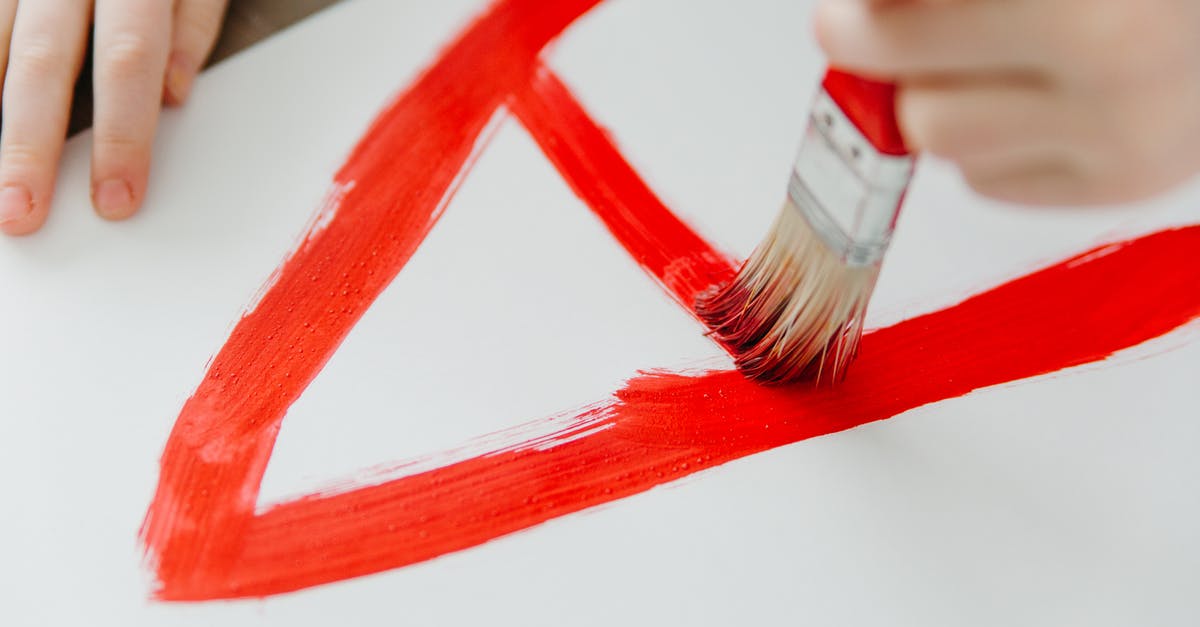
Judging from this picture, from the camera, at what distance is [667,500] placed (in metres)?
0.68

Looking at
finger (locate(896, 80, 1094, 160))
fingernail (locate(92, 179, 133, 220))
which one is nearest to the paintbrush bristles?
finger (locate(896, 80, 1094, 160))

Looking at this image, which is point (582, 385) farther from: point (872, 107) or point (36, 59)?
point (36, 59)

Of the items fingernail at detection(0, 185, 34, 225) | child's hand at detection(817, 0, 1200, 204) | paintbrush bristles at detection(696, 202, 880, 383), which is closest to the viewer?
child's hand at detection(817, 0, 1200, 204)

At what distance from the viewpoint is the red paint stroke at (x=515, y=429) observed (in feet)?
2.23

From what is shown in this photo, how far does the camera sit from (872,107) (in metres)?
0.53

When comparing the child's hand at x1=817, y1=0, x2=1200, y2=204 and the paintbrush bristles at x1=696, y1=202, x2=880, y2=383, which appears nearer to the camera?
the child's hand at x1=817, y1=0, x2=1200, y2=204

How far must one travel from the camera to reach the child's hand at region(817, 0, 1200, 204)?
0.46 meters

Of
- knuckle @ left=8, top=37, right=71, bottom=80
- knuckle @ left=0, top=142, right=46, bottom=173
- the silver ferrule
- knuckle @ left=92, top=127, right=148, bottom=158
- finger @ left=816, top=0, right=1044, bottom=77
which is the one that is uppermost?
finger @ left=816, top=0, right=1044, bottom=77

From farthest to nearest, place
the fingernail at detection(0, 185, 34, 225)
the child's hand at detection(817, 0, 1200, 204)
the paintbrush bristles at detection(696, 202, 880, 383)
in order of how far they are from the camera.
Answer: the fingernail at detection(0, 185, 34, 225) → the paintbrush bristles at detection(696, 202, 880, 383) → the child's hand at detection(817, 0, 1200, 204)

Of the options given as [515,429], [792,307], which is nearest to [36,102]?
[515,429]

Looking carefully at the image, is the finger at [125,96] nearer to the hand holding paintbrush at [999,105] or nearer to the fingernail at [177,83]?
the fingernail at [177,83]

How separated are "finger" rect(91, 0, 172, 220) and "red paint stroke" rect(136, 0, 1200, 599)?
0.16 m

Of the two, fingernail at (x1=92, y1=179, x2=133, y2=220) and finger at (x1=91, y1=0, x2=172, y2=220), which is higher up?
finger at (x1=91, y1=0, x2=172, y2=220)

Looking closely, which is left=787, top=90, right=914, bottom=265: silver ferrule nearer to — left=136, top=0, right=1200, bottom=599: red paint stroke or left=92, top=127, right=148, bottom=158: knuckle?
left=136, top=0, right=1200, bottom=599: red paint stroke
